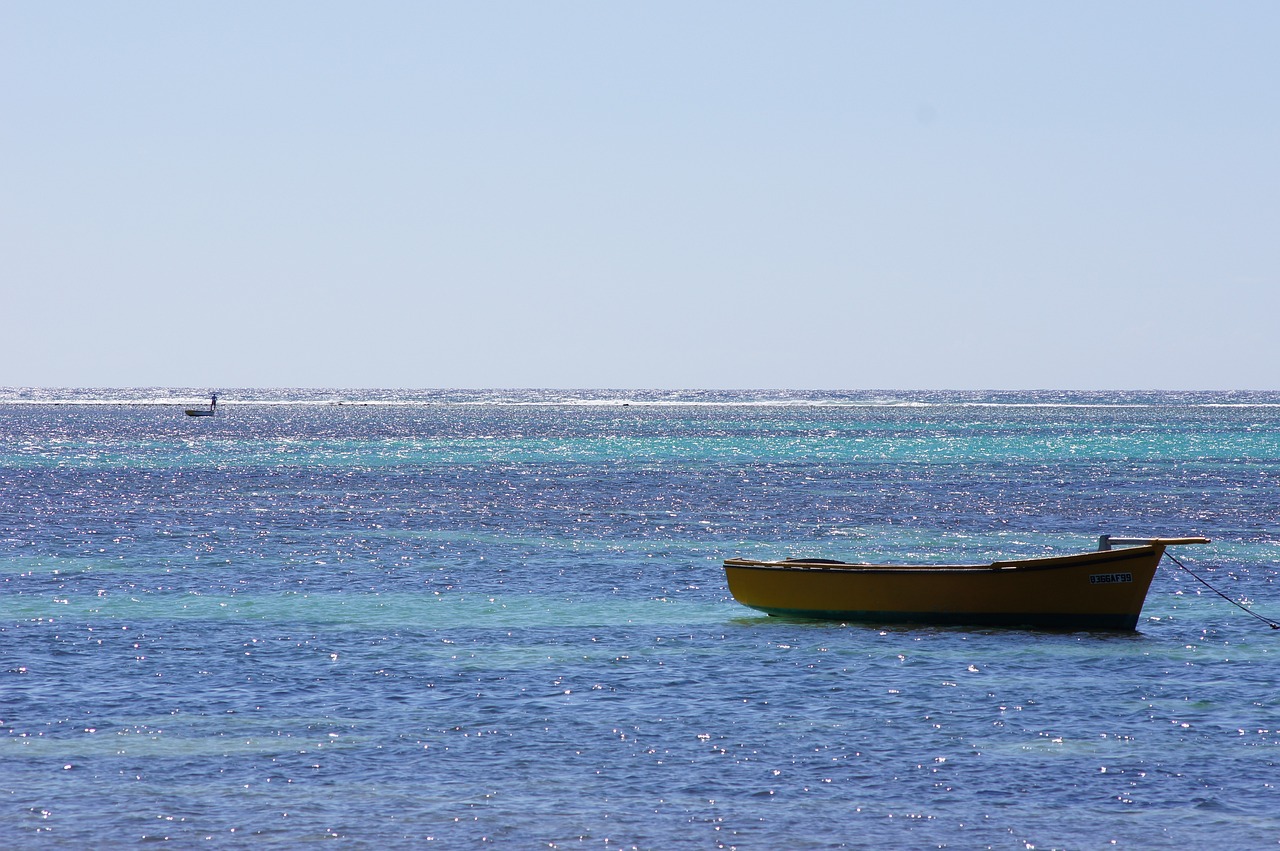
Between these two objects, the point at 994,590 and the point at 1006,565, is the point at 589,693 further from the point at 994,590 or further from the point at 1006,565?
the point at 1006,565

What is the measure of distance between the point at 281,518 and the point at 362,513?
3520 millimetres

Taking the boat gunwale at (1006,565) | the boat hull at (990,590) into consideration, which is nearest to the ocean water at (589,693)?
the boat hull at (990,590)

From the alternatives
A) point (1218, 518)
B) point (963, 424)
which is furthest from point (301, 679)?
point (963, 424)

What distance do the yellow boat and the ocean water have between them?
0.48 metres

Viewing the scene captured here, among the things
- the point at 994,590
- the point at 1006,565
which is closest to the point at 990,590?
the point at 994,590

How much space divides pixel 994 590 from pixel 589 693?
10069 mm

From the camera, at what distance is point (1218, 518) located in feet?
165

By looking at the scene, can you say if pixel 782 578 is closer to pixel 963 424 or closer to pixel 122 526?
pixel 122 526

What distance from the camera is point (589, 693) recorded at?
2066 cm

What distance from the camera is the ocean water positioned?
14.6 m

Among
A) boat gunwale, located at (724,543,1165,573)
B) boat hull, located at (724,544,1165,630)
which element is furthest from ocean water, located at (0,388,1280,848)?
boat gunwale, located at (724,543,1165,573)

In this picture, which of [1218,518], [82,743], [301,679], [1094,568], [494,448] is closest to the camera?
[82,743]

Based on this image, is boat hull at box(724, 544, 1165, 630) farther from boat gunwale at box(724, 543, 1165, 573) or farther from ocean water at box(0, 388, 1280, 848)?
ocean water at box(0, 388, 1280, 848)

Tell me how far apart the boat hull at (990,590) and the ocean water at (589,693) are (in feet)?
1.57
